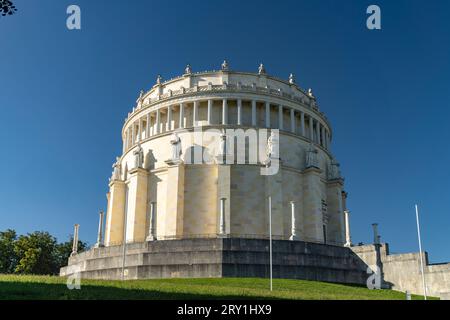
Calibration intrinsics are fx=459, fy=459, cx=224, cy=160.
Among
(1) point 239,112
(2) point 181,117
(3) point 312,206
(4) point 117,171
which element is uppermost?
(1) point 239,112

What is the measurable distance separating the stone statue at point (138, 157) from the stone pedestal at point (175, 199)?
555 centimetres

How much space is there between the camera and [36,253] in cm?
5519

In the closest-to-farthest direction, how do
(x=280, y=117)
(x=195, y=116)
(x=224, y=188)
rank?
(x=224, y=188) → (x=195, y=116) → (x=280, y=117)

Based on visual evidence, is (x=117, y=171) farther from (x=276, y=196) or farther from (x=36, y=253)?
(x=276, y=196)

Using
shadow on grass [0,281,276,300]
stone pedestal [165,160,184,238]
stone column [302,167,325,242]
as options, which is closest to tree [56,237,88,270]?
stone pedestal [165,160,184,238]

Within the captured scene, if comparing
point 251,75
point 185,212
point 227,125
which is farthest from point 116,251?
point 251,75

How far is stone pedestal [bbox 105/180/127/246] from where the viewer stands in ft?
169

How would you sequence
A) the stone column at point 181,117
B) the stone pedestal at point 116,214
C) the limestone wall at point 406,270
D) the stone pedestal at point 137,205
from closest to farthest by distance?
the limestone wall at point 406,270
the stone pedestal at point 137,205
the stone column at point 181,117
the stone pedestal at point 116,214

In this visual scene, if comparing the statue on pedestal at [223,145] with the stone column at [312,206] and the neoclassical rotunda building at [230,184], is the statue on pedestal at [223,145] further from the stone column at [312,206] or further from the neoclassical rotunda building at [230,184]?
the stone column at [312,206]

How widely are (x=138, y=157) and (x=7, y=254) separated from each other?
2176cm

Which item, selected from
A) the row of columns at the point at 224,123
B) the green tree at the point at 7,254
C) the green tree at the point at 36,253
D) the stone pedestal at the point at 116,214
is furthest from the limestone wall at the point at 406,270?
the green tree at the point at 7,254

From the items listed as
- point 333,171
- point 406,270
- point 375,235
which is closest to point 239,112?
point 333,171

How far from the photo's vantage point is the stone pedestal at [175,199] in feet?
145
